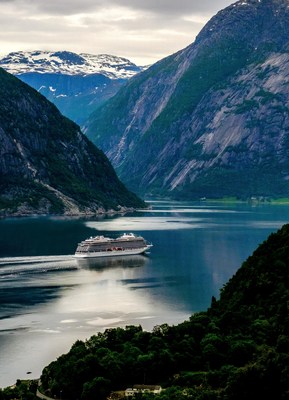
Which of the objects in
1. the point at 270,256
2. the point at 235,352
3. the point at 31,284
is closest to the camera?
the point at 235,352

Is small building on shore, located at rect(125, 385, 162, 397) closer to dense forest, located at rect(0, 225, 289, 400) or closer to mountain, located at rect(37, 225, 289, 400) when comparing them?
mountain, located at rect(37, 225, 289, 400)

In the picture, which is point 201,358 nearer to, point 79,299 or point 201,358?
point 201,358

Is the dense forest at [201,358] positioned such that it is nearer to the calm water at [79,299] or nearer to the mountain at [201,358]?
the mountain at [201,358]

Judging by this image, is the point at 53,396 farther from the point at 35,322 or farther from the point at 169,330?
the point at 35,322

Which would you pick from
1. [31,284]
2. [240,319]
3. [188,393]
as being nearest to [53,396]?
[188,393]

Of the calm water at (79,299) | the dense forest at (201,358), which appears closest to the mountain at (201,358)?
the dense forest at (201,358)

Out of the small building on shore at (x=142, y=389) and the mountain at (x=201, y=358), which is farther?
the small building on shore at (x=142, y=389)

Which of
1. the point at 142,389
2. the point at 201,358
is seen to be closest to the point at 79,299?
the point at 201,358

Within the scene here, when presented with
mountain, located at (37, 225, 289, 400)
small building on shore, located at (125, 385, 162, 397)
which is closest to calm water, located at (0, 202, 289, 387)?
mountain, located at (37, 225, 289, 400)
